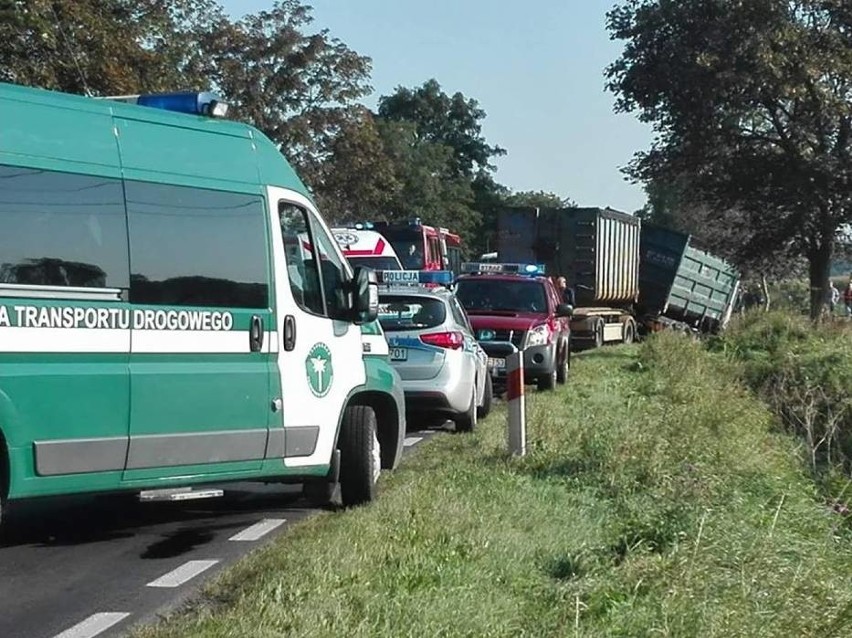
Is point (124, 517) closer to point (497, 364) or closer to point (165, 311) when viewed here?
point (165, 311)

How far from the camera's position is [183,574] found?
8.16 m

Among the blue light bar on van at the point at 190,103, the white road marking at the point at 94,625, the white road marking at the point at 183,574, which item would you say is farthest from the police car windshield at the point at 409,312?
the white road marking at the point at 94,625

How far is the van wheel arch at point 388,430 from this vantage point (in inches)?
415

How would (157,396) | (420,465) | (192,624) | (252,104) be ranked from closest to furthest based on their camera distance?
1. (192,624)
2. (157,396)
3. (420,465)
4. (252,104)

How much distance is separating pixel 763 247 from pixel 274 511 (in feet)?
85.2

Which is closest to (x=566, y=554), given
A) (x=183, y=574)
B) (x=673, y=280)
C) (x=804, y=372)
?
(x=183, y=574)

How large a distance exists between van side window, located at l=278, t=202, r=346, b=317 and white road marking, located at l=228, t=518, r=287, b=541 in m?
1.56

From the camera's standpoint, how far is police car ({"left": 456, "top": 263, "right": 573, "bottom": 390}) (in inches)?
796

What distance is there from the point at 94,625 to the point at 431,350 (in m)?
8.21

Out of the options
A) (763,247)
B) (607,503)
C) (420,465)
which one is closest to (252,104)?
(763,247)

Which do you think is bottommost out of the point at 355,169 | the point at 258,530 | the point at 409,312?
the point at 258,530

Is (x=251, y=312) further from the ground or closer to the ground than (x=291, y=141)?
closer to the ground

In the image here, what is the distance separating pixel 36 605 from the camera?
293 inches

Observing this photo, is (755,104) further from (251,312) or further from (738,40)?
(251,312)
